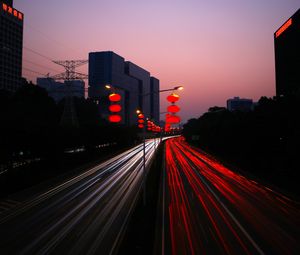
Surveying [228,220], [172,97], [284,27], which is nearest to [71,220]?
[228,220]

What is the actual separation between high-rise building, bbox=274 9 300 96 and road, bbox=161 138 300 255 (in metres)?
95.2

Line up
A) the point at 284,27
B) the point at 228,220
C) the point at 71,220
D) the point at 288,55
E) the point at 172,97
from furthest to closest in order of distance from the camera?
the point at 284,27
the point at 288,55
the point at 71,220
the point at 228,220
the point at 172,97

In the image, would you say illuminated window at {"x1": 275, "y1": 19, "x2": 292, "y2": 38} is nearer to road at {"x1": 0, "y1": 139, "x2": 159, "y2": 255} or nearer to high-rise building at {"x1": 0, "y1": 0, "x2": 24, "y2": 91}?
road at {"x1": 0, "y1": 139, "x2": 159, "y2": 255}

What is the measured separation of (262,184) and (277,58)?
4506 inches

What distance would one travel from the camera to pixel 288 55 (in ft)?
411

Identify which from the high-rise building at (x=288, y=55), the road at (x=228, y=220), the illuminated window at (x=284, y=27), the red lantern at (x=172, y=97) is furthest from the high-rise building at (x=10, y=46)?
the red lantern at (x=172, y=97)

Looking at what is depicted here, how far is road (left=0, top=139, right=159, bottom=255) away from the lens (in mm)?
17078

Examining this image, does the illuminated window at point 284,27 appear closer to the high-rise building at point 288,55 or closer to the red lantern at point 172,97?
the high-rise building at point 288,55

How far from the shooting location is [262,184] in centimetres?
3728

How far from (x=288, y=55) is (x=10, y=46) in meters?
153

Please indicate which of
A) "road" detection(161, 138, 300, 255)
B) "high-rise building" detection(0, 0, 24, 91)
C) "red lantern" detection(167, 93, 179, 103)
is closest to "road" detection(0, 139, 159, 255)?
"road" detection(161, 138, 300, 255)

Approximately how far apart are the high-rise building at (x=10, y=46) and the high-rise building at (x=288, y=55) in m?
145

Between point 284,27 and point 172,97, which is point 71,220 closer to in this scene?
point 172,97

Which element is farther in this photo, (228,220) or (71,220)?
(71,220)
